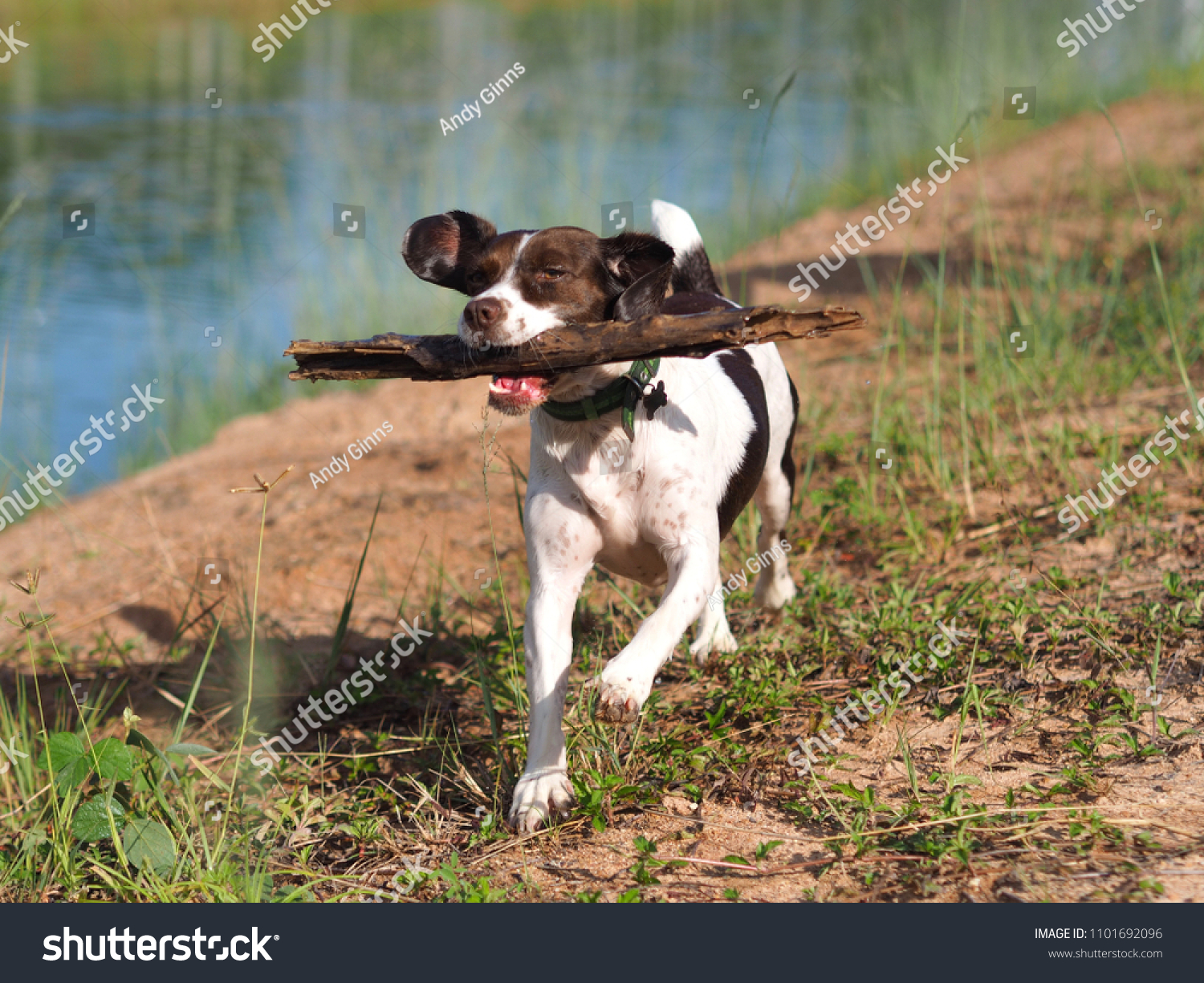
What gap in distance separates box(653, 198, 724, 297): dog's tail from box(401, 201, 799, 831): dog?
0.85m

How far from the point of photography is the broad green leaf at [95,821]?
315cm

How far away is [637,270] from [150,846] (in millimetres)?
2079

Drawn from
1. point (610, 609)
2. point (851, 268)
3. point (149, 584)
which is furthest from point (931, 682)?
point (851, 268)

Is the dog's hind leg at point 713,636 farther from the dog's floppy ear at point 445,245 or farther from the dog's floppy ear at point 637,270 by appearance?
the dog's floppy ear at point 445,245

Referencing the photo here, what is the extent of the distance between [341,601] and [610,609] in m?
1.65

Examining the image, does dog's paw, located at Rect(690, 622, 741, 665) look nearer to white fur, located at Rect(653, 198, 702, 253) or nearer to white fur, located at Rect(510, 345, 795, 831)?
white fur, located at Rect(510, 345, 795, 831)

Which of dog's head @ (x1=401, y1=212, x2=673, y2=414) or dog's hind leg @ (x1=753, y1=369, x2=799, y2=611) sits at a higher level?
dog's head @ (x1=401, y1=212, x2=673, y2=414)

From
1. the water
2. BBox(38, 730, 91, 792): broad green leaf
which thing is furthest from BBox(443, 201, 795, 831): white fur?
the water

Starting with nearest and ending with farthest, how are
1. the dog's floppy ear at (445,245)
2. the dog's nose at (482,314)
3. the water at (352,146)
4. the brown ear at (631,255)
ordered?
1. the dog's nose at (482,314)
2. the brown ear at (631,255)
3. the dog's floppy ear at (445,245)
4. the water at (352,146)

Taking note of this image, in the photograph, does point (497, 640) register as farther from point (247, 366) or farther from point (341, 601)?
point (247, 366)

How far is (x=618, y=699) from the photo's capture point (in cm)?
289

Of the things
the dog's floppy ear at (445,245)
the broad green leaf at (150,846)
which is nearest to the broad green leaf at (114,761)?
the broad green leaf at (150,846)

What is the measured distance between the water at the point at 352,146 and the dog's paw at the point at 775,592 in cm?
168

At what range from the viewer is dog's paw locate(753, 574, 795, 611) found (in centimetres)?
459
